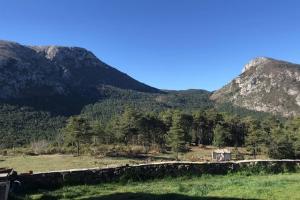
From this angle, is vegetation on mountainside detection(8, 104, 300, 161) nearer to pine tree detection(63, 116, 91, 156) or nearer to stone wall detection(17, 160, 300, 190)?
pine tree detection(63, 116, 91, 156)

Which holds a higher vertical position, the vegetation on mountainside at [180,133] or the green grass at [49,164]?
the vegetation on mountainside at [180,133]

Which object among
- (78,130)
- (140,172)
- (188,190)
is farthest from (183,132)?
(188,190)

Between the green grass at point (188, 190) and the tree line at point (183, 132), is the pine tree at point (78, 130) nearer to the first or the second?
the tree line at point (183, 132)

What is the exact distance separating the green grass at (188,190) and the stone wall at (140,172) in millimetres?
638

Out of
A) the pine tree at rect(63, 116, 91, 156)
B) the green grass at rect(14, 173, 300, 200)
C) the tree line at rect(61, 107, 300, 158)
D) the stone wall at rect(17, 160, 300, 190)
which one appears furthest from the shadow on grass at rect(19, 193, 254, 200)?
the pine tree at rect(63, 116, 91, 156)

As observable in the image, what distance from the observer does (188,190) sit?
1809cm

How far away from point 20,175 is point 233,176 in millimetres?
10791

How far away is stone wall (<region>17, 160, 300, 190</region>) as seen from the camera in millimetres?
19188

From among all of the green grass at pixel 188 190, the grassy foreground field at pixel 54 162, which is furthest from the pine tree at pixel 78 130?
the green grass at pixel 188 190

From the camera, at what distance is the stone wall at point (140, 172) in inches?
755

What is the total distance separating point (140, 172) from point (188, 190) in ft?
13.0

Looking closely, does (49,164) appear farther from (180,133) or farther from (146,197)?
(146,197)

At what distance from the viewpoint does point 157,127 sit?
9912cm

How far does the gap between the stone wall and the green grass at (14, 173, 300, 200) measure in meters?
0.64
